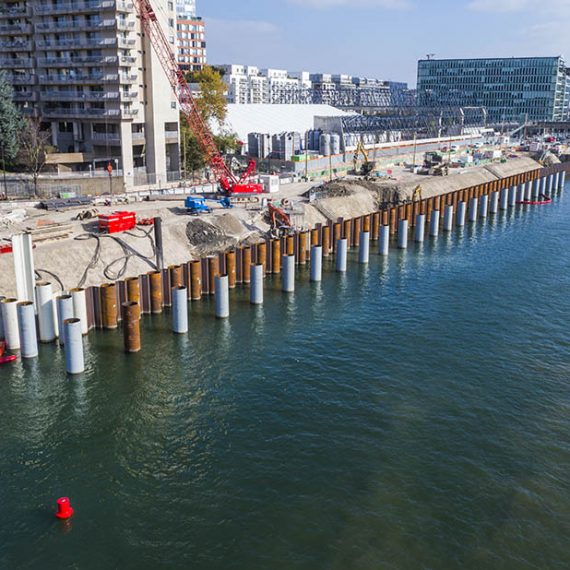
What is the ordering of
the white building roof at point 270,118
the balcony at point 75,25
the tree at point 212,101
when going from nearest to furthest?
the balcony at point 75,25 < the tree at point 212,101 < the white building roof at point 270,118

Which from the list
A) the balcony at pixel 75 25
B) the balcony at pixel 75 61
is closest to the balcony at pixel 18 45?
the balcony at pixel 75 61

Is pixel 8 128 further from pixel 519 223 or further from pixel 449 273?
pixel 519 223

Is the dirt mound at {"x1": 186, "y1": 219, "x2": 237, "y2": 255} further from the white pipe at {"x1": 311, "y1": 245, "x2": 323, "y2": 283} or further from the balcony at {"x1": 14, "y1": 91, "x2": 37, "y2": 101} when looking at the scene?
the balcony at {"x1": 14, "y1": 91, "x2": 37, "y2": 101}

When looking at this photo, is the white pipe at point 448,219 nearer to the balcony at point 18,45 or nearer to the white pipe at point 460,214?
the white pipe at point 460,214

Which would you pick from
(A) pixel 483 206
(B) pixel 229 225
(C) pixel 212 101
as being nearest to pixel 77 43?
(C) pixel 212 101

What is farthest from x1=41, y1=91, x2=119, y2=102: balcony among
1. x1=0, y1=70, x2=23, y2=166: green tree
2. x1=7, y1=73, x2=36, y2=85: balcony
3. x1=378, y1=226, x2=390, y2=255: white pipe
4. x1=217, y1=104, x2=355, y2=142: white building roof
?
x1=378, y1=226, x2=390, y2=255: white pipe

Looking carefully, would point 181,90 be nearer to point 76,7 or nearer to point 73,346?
point 76,7

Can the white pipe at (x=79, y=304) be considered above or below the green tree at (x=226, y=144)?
below
